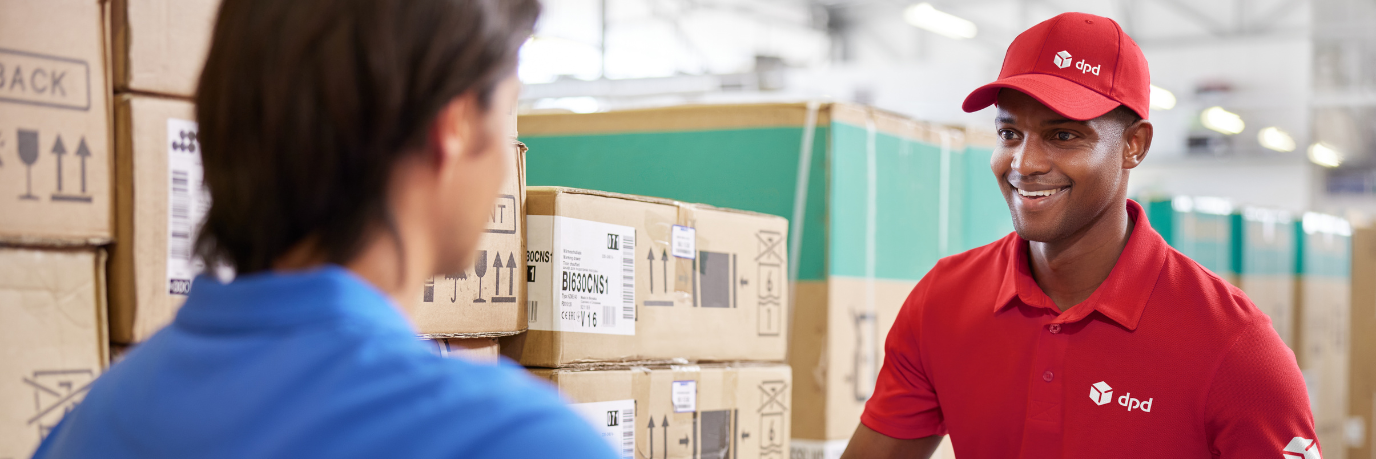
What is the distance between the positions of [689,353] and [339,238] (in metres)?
1.18

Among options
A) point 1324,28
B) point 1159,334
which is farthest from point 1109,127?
point 1324,28

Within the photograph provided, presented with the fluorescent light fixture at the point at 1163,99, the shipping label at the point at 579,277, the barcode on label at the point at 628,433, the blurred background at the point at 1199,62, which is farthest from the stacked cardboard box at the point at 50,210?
the fluorescent light fixture at the point at 1163,99

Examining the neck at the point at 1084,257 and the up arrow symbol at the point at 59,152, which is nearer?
the up arrow symbol at the point at 59,152

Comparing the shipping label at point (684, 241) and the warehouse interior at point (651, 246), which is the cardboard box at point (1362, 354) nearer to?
the warehouse interior at point (651, 246)

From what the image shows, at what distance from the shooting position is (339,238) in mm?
578

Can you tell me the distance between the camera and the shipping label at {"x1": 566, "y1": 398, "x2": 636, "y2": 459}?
1.52 metres

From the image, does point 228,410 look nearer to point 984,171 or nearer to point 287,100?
point 287,100

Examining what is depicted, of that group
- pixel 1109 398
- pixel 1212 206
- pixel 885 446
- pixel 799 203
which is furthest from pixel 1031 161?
pixel 1212 206

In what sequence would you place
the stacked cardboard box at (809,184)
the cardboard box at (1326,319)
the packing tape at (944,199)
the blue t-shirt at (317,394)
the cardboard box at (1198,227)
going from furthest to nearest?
the cardboard box at (1326,319) < the cardboard box at (1198,227) < the packing tape at (944,199) < the stacked cardboard box at (809,184) < the blue t-shirt at (317,394)

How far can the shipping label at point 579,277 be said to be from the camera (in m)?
1.50

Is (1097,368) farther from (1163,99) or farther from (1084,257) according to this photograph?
(1163,99)

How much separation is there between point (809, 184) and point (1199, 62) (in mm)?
11402

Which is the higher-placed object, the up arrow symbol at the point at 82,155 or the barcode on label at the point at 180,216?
the up arrow symbol at the point at 82,155

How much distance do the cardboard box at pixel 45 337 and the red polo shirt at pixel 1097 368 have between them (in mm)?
1149
